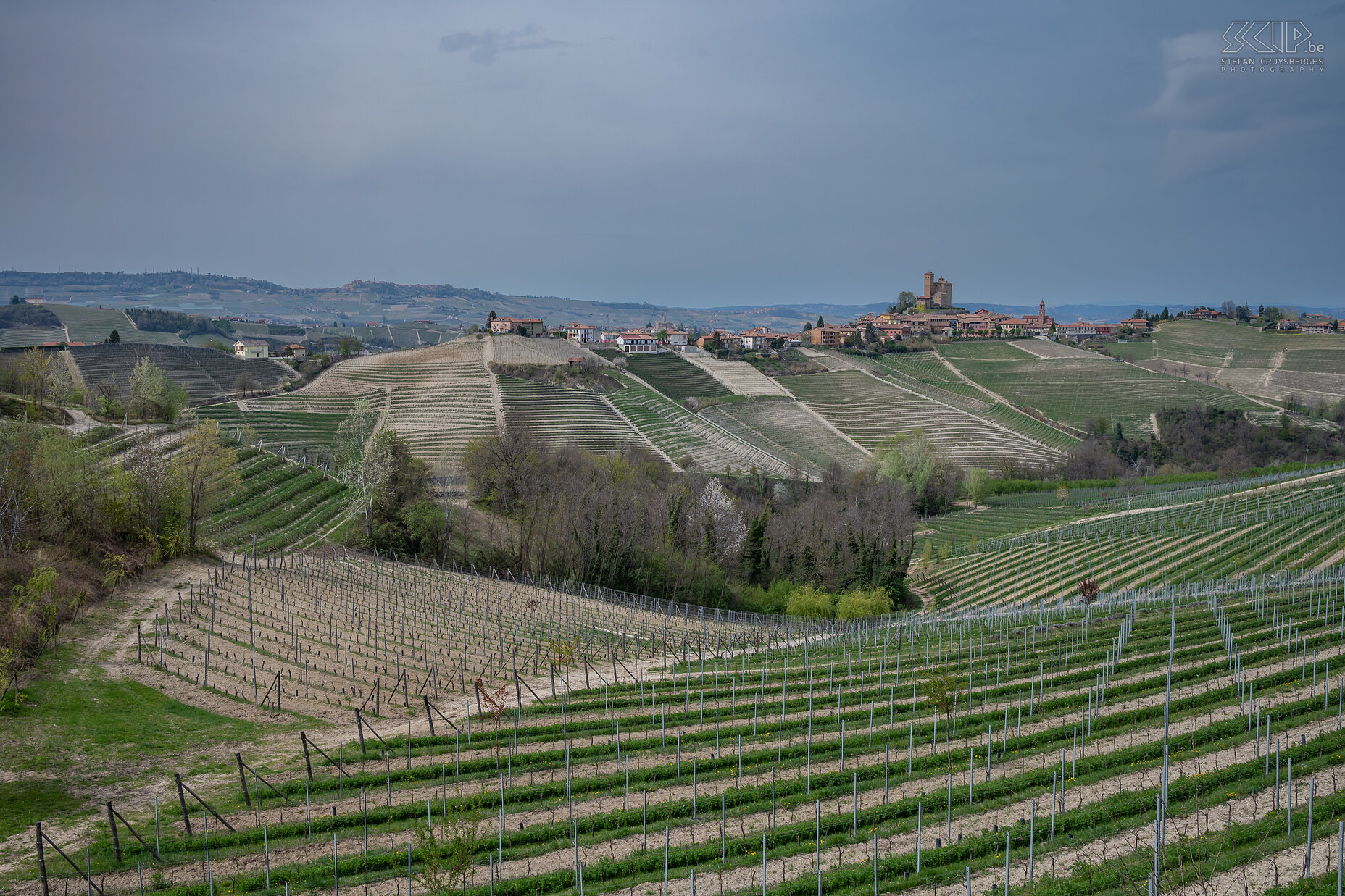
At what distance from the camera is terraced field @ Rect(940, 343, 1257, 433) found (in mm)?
108000

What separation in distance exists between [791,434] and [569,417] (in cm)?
2864

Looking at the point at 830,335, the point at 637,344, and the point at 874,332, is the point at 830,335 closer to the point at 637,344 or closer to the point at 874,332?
the point at 874,332

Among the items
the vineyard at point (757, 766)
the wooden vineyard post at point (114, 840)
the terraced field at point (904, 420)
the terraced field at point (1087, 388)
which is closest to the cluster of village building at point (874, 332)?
the terraced field at point (1087, 388)

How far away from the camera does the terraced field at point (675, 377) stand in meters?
113

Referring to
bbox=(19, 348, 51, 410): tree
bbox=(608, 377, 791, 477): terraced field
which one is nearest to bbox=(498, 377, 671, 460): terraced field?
bbox=(608, 377, 791, 477): terraced field

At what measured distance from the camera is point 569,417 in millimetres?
84312

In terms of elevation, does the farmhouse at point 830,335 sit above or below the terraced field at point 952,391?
above

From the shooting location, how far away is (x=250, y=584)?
32.4 meters

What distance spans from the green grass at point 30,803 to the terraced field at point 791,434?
6596 centimetres

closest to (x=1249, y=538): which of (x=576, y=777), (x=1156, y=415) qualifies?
(x=576, y=777)

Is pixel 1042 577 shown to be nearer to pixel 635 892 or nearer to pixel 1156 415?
pixel 635 892

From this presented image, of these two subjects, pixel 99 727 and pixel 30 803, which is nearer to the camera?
pixel 30 803

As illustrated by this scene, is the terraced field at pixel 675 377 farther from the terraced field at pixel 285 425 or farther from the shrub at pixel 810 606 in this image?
the shrub at pixel 810 606

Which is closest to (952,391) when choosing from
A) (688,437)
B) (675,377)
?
(675,377)
